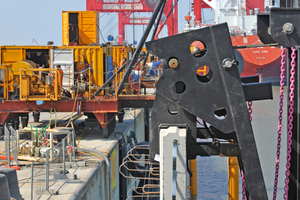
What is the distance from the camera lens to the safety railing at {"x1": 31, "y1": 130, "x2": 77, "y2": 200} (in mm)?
7605

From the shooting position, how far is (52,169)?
9.09 meters

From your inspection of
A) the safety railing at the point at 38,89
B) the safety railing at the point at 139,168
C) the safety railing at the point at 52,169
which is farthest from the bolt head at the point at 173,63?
the safety railing at the point at 38,89

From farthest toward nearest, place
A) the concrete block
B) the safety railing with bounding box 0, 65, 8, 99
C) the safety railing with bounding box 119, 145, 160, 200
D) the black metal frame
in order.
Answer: the safety railing with bounding box 0, 65, 8, 99
the safety railing with bounding box 119, 145, 160, 200
the concrete block
the black metal frame

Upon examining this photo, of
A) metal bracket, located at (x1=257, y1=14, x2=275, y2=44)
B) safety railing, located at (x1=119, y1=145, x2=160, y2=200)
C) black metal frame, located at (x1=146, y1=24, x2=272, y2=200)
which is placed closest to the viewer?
black metal frame, located at (x1=146, y1=24, x2=272, y2=200)

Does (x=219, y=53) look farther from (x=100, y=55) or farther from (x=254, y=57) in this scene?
(x=254, y=57)

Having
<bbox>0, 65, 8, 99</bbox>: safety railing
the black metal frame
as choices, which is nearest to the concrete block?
the black metal frame

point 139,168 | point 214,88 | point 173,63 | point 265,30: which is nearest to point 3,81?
point 139,168

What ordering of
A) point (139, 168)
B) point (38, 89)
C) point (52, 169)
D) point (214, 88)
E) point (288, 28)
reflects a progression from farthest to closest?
point (139, 168), point (38, 89), point (52, 169), point (214, 88), point (288, 28)

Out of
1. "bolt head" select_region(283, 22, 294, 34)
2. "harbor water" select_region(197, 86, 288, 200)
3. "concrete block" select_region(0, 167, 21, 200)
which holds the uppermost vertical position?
"bolt head" select_region(283, 22, 294, 34)

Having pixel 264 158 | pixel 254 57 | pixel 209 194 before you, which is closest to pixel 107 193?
pixel 209 194

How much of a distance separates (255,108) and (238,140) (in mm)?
40457

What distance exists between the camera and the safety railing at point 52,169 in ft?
25.0

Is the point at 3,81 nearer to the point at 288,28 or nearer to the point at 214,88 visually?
the point at 214,88

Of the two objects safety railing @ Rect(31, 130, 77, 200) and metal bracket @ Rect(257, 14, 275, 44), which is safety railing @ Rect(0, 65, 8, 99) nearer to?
safety railing @ Rect(31, 130, 77, 200)
